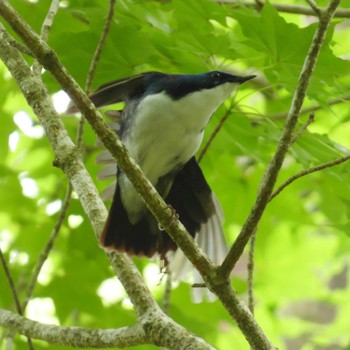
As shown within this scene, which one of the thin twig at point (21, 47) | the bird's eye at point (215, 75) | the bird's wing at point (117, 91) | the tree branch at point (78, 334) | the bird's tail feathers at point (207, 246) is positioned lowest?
the tree branch at point (78, 334)

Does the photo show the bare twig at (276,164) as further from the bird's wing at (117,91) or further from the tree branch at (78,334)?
the bird's wing at (117,91)

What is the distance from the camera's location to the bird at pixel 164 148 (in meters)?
2.38

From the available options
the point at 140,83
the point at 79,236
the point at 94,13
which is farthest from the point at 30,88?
the point at 79,236

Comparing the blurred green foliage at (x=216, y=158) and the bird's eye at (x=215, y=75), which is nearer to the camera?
the blurred green foliage at (x=216, y=158)

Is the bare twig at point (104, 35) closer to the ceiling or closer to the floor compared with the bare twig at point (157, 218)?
closer to the ceiling

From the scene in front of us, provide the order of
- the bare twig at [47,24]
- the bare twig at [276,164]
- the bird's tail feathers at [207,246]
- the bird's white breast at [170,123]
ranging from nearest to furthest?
the bare twig at [276,164]
the bare twig at [47,24]
the bird's white breast at [170,123]
the bird's tail feathers at [207,246]

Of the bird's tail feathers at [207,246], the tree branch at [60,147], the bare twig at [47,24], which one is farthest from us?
the bird's tail feathers at [207,246]

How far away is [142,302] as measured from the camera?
1.75 metres

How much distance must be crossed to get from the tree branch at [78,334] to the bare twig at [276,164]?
29cm

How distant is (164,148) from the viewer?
2.42 metres

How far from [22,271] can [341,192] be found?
143 cm

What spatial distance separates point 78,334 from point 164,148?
0.84 metres

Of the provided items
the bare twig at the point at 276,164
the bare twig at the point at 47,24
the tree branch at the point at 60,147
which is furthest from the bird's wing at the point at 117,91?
the bare twig at the point at 276,164

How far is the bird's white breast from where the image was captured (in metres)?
2.38
